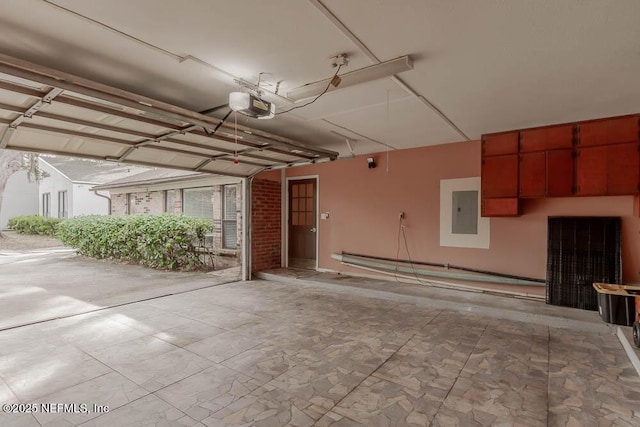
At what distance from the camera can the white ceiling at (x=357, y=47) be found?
203 centimetres

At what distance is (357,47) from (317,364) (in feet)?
9.19

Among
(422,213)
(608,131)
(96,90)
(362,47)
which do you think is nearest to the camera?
(362,47)

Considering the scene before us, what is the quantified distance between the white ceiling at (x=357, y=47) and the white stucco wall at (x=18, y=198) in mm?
22604

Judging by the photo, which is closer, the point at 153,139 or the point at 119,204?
the point at 153,139

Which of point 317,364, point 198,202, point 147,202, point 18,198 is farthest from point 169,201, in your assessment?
point 18,198

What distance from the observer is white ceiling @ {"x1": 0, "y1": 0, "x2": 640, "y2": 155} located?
2027mm

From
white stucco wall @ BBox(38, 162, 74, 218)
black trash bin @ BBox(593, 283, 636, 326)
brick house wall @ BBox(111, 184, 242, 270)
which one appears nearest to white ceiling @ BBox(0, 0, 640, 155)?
black trash bin @ BBox(593, 283, 636, 326)

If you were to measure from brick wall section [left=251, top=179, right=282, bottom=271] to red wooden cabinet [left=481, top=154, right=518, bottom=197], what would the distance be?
4.57 metres

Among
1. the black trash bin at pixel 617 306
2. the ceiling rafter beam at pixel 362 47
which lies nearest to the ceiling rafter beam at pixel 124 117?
the ceiling rafter beam at pixel 362 47

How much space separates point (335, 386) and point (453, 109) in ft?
11.1

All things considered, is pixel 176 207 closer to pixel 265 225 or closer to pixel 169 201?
pixel 169 201

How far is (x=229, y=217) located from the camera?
9008mm

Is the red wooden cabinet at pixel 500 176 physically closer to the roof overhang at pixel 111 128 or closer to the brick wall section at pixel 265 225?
the roof overhang at pixel 111 128

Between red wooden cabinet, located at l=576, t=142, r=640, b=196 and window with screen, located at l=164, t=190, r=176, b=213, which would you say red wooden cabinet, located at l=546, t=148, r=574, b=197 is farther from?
window with screen, located at l=164, t=190, r=176, b=213
